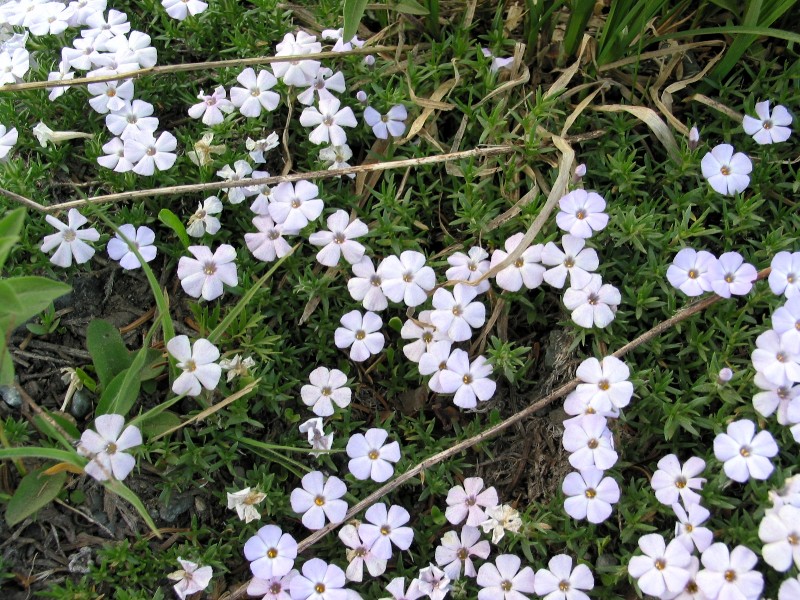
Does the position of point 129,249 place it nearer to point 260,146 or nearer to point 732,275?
point 260,146

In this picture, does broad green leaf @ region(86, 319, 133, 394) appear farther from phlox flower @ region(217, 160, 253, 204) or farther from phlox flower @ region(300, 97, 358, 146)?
phlox flower @ region(300, 97, 358, 146)

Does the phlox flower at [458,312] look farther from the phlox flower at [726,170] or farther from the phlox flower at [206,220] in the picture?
the phlox flower at [726,170]

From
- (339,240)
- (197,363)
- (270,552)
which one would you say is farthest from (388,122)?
(270,552)

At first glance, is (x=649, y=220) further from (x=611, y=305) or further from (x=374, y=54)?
(x=374, y=54)

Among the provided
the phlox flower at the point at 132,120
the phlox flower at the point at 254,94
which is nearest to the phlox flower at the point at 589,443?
the phlox flower at the point at 254,94

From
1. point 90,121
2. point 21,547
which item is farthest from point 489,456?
point 90,121
